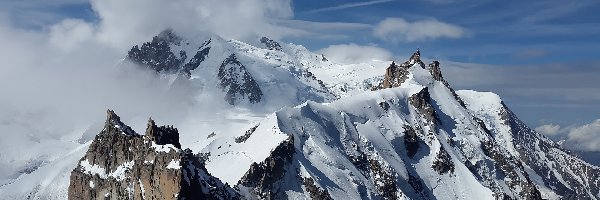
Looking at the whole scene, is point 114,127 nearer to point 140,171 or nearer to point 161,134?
point 161,134

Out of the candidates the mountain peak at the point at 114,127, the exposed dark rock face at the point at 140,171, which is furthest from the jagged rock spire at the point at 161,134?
the mountain peak at the point at 114,127

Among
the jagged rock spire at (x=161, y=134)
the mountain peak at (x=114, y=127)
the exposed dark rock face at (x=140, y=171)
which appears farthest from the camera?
the mountain peak at (x=114, y=127)

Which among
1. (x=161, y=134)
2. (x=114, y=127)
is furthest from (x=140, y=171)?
(x=114, y=127)

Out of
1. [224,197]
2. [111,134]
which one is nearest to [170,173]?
[224,197]

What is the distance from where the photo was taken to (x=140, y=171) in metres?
167

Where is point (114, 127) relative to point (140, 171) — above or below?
above

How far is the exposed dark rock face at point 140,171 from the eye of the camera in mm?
159375

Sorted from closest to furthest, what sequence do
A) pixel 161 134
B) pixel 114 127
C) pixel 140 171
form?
1. pixel 140 171
2. pixel 161 134
3. pixel 114 127

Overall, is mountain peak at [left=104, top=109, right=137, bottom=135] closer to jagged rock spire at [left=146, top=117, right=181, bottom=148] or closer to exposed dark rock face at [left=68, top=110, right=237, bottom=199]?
exposed dark rock face at [left=68, top=110, right=237, bottom=199]

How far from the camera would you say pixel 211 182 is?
556 ft

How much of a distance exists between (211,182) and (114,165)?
2641 cm

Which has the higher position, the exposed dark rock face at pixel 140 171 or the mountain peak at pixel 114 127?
the mountain peak at pixel 114 127

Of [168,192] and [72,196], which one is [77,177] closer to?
[72,196]

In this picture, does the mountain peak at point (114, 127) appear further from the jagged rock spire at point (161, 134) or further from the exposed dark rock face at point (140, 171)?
the jagged rock spire at point (161, 134)
